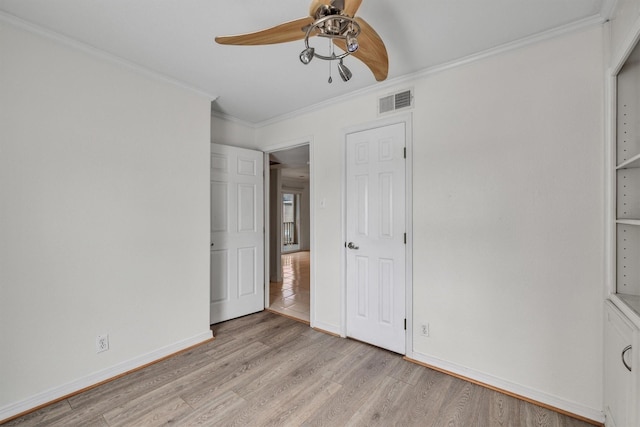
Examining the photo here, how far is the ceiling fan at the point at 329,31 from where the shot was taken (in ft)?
3.84

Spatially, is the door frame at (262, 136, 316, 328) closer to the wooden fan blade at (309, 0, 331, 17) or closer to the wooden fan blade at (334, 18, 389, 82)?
the wooden fan blade at (334, 18, 389, 82)

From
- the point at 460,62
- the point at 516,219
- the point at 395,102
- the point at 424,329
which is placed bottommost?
the point at 424,329

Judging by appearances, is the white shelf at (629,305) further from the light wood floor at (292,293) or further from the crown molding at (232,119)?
the crown molding at (232,119)

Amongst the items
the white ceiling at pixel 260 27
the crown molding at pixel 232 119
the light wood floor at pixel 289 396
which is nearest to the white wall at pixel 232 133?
the crown molding at pixel 232 119

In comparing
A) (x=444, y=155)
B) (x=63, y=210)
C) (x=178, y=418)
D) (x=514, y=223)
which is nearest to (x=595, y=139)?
(x=514, y=223)

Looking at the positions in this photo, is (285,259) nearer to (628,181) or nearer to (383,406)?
(383,406)

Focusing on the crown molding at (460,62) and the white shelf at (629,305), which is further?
the crown molding at (460,62)

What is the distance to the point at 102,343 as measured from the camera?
6.93ft

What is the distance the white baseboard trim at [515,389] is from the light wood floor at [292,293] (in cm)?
149

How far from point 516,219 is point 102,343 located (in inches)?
126

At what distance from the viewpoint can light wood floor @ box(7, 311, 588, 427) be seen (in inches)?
68.3

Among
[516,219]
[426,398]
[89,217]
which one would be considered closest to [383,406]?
[426,398]

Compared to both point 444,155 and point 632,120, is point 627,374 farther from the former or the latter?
point 444,155

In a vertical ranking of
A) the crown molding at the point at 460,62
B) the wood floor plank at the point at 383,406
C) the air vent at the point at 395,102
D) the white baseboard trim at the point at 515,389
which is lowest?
the wood floor plank at the point at 383,406
